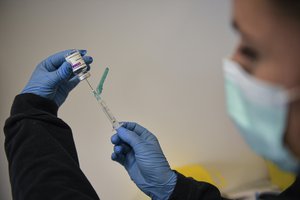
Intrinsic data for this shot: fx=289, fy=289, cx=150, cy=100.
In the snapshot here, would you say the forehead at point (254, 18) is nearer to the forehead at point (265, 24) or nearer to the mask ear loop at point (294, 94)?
the forehead at point (265, 24)

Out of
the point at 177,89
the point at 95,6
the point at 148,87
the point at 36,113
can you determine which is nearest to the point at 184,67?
the point at 177,89

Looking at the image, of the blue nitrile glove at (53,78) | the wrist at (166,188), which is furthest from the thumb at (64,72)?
the wrist at (166,188)

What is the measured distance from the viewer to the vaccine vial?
91 centimetres

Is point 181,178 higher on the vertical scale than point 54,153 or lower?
lower

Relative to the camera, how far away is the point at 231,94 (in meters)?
0.62

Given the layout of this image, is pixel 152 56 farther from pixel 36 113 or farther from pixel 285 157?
pixel 285 157

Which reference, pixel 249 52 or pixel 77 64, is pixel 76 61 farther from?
pixel 249 52

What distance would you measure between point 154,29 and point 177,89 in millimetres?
337

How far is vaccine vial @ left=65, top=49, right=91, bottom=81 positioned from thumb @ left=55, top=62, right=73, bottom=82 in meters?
0.02

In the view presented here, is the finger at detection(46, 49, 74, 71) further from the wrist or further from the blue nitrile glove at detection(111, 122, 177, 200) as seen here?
the wrist

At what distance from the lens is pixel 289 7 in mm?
454

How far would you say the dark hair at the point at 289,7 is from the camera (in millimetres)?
453

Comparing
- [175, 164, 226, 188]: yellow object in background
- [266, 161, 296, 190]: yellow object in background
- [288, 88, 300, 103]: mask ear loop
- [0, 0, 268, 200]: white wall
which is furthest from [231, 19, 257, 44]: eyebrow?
[266, 161, 296, 190]: yellow object in background

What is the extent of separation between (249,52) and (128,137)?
564 millimetres
